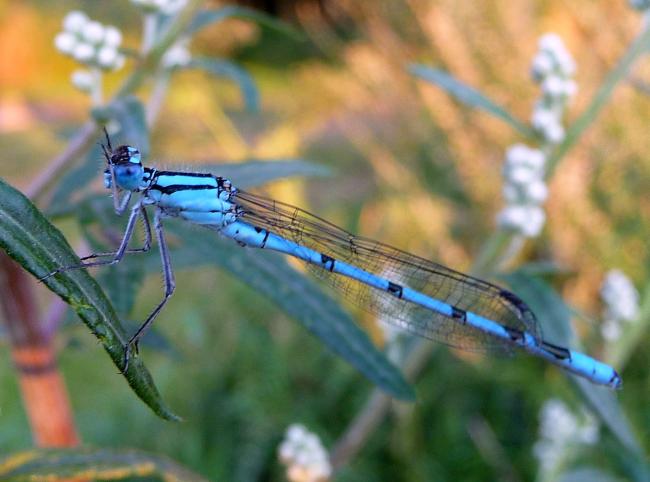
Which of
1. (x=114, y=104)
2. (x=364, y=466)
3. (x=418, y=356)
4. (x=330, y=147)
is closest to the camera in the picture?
(x=114, y=104)

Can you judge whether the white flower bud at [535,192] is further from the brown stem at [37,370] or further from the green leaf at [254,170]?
the brown stem at [37,370]

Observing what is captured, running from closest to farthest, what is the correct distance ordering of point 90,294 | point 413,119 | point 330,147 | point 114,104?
point 90,294 < point 114,104 < point 413,119 < point 330,147

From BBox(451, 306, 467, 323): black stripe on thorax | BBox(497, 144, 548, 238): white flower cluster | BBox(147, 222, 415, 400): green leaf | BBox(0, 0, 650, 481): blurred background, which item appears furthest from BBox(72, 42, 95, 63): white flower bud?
BBox(451, 306, 467, 323): black stripe on thorax

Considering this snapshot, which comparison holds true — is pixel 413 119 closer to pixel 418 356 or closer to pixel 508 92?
pixel 508 92

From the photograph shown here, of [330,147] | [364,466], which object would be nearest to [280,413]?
[364,466]

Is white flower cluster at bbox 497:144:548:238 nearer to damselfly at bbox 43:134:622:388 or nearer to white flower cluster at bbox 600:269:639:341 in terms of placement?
damselfly at bbox 43:134:622:388

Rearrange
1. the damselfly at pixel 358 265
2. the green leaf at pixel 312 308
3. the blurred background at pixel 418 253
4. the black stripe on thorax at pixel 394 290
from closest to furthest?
the green leaf at pixel 312 308, the damselfly at pixel 358 265, the black stripe on thorax at pixel 394 290, the blurred background at pixel 418 253

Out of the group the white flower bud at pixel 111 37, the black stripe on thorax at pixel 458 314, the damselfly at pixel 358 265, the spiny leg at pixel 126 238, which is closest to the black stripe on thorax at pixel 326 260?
the damselfly at pixel 358 265
